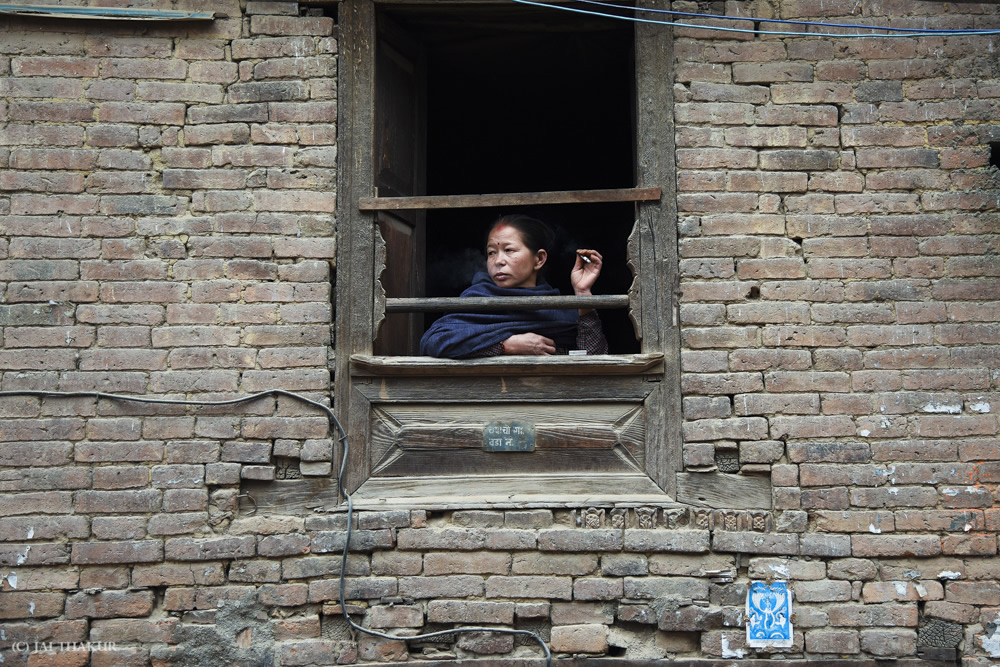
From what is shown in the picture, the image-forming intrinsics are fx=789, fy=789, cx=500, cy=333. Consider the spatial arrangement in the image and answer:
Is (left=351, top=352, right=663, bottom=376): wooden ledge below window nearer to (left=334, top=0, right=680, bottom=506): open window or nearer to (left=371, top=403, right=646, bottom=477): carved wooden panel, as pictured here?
(left=334, top=0, right=680, bottom=506): open window

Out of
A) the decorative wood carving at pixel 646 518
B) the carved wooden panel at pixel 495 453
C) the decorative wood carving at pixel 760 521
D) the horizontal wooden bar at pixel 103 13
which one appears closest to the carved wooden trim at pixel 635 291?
the carved wooden panel at pixel 495 453

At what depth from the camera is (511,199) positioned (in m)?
3.50

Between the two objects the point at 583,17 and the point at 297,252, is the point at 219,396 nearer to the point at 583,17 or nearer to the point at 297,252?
the point at 297,252

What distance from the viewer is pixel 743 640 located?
10.5 ft

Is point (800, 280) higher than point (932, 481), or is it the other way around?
point (800, 280)

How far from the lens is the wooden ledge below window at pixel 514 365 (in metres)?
3.38

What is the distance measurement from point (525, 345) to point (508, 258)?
53 centimetres

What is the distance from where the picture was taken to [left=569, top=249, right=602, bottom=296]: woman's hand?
12.2ft

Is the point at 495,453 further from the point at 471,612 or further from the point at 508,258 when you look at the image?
the point at 508,258

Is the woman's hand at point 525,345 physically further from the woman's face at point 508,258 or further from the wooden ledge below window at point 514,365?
the woman's face at point 508,258

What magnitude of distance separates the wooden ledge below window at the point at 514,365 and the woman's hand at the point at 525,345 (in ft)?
0.26

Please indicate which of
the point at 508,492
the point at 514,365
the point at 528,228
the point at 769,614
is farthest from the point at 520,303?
the point at 769,614

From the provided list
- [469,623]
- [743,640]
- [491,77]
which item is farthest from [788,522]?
[491,77]

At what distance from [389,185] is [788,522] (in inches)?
92.6
